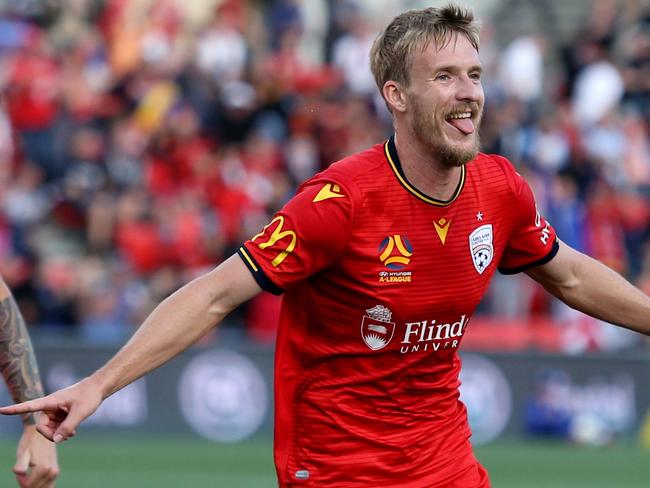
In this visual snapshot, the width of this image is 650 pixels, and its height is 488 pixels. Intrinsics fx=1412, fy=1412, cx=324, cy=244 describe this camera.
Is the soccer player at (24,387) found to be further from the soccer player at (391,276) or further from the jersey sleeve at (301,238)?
the jersey sleeve at (301,238)

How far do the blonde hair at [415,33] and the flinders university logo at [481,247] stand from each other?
2.04ft

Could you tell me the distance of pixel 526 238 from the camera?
552 centimetres

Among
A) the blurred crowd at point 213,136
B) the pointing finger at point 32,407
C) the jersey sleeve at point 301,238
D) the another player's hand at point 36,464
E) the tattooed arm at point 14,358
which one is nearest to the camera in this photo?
the pointing finger at point 32,407

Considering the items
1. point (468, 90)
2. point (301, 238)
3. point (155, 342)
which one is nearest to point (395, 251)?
point (301, 238)

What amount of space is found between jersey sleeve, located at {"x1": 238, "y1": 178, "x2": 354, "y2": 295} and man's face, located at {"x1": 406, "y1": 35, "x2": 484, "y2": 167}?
40 centimetres

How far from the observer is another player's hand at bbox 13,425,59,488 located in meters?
5.38

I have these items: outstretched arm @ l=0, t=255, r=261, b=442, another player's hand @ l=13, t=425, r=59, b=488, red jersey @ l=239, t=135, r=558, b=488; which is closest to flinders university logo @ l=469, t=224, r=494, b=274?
red jersey @ l=239, t=135, r=558, b=488

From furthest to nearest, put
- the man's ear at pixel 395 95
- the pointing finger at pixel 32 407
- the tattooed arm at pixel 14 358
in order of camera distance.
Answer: the tattooed arm at pixel 14 358, the man's ear at pixel 395 95, the pointing finger at pixel 32 407

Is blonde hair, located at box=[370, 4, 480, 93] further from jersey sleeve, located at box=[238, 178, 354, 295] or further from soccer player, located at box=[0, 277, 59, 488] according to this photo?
soccer player, located at box=[0, 277, 59, 488]

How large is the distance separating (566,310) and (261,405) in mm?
3568

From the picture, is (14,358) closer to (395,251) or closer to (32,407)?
(32,407)

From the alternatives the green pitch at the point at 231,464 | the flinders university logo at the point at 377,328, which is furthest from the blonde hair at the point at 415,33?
the green pitch at the point at 231,464

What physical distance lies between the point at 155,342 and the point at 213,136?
11.5m

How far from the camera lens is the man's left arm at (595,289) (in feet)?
18.5
